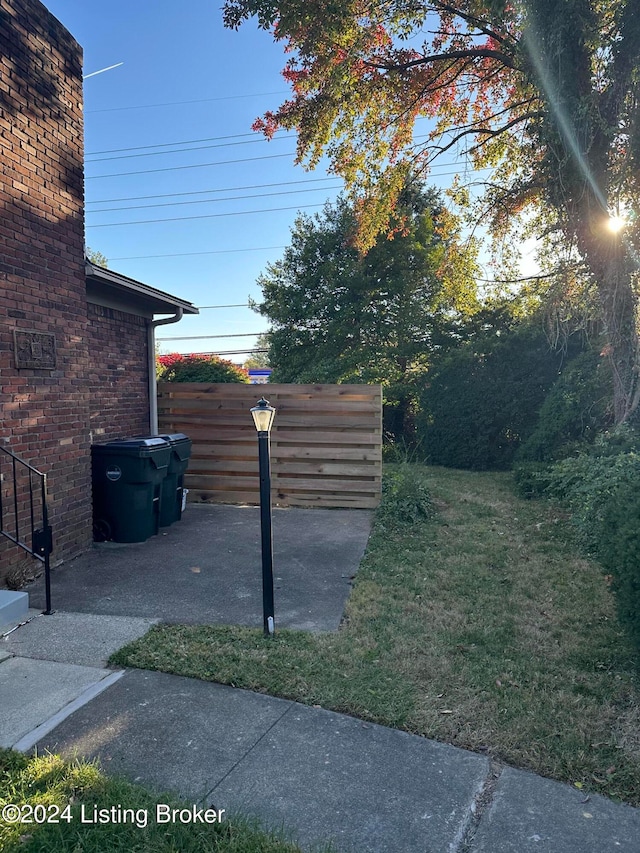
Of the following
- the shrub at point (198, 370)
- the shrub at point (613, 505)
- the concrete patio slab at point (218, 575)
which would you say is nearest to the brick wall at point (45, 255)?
the concrete patio slab at point (218, 575)

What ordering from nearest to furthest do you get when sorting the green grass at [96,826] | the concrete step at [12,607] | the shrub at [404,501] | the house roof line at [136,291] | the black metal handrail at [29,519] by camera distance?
the green grass at [96,826], the concrete step at [12,607], the black metal handrail at [29,519], the house roof line at [136,291], the shrub at [404,501]

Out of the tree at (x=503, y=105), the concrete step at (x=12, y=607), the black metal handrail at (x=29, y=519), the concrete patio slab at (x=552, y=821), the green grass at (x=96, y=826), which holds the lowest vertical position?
the concrete patio slab at (x=552, y=821)

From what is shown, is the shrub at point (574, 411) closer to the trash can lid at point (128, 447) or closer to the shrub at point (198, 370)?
the shrub at point (198, 370)

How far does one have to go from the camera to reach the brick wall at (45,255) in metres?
4.69

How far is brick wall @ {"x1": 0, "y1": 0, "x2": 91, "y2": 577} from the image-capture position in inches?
185

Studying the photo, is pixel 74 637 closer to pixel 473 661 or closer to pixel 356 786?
pixel 356 786

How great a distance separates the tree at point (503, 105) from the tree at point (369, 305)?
4.58 m

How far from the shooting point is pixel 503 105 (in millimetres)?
8664

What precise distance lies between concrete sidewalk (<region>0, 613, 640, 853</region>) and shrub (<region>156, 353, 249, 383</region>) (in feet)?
19.2

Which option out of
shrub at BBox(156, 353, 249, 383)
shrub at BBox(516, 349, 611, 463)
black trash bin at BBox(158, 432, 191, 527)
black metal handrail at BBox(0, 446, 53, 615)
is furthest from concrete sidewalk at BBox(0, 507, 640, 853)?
shrub at BBox(516, 349, 611, 463)

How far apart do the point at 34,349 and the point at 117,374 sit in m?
2.03

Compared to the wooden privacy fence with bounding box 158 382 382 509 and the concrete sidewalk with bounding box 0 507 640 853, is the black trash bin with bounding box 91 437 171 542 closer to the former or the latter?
the concrete sidewalk with bounding box 0 507 640 853

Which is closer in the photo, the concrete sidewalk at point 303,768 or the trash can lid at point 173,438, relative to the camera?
the concrete sidewalk at point 303,768

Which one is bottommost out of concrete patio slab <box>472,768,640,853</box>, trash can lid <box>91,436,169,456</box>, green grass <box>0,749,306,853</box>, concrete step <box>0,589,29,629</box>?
concrete patio slab <box>472,768,640,853</box>
